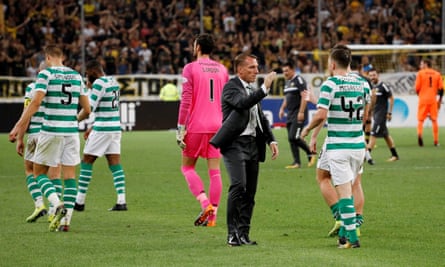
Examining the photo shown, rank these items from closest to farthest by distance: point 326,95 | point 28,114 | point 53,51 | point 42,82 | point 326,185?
1. point 326,95
2. point 326,185
3. point 28,114
4. point 42,82
5. point 53,51

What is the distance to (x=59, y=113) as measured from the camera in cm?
1151

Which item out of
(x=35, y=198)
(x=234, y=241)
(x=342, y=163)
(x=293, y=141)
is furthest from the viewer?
(x=293, y=141)

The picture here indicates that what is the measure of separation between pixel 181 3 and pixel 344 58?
2866 cm

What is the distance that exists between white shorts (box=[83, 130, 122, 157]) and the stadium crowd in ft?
68.4

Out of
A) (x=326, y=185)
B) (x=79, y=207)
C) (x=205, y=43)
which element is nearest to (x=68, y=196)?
(x=79, y=207)

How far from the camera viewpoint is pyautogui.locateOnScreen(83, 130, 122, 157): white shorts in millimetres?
13531

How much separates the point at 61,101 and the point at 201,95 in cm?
161

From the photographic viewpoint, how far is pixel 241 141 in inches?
405

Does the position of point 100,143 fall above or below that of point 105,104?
below

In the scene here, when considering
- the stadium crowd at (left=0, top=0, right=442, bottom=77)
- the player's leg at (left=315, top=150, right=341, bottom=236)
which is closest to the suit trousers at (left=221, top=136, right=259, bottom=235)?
the player's leg at (left=315, top=150, right=341, bottom=236)

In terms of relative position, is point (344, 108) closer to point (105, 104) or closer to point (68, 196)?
point (68, 196)

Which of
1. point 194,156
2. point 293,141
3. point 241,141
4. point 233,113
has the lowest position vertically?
point 293,141

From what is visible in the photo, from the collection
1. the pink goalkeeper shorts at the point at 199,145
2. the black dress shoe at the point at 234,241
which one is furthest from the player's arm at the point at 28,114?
the black dress shoe at the point at 234,241

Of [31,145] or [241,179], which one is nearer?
[241,179]
